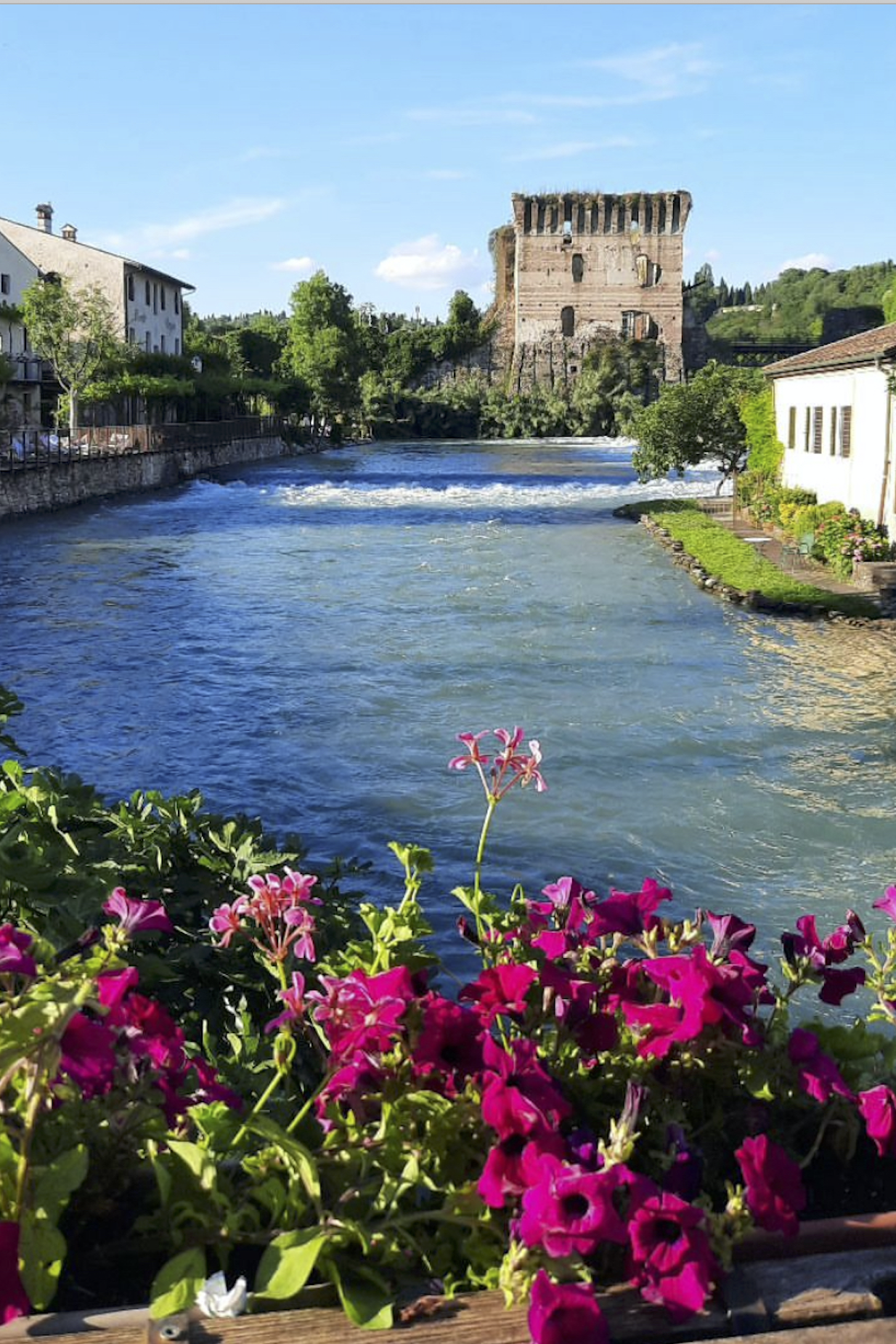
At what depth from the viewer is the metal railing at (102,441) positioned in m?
38.3

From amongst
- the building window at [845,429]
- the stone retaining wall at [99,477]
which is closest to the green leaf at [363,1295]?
the building window at [845,429]

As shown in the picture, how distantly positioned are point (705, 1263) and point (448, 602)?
821 inches

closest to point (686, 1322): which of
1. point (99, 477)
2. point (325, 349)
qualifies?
point (99, 477)

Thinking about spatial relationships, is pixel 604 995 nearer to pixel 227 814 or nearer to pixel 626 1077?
pixel 626 1077

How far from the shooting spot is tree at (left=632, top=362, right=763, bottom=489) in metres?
35.0

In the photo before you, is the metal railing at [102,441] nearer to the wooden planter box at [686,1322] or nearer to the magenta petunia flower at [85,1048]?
the magenta petunia flower at [85,1048]

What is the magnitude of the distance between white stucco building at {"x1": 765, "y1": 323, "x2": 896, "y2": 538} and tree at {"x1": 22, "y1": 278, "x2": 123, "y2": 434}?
27.1 metres

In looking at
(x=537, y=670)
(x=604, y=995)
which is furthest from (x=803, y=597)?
(x=604, y=995)

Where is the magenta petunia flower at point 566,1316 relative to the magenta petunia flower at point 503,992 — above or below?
below

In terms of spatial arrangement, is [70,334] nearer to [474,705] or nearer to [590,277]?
[474,705]

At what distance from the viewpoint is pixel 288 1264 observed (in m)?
2.06

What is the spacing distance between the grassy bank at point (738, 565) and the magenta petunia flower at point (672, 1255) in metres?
17.8

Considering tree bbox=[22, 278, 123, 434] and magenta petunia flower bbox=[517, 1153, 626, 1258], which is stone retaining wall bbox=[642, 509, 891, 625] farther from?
tree bbox=[22, 278, 123, 434]

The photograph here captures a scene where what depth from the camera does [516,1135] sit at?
216 cm
